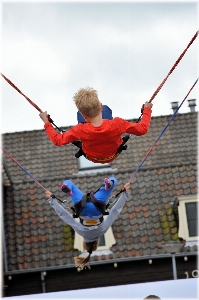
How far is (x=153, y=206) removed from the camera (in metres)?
17.2

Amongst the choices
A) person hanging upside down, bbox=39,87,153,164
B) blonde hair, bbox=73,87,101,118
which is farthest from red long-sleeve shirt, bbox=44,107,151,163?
blonde hair, bbox=73,87,101,118

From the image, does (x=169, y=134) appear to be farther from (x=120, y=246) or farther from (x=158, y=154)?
(x=120, y=246)

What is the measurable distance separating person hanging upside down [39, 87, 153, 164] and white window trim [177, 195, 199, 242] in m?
9.63

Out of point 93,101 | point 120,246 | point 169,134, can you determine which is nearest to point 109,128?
point 93,101

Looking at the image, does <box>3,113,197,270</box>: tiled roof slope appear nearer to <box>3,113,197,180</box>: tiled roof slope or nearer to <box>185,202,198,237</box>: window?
<box>185,202,198,237</box>: window

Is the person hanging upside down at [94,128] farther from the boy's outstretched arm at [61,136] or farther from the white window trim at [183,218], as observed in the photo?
the white window trim at [183,218]

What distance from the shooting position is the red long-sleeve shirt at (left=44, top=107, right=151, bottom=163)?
7219mm

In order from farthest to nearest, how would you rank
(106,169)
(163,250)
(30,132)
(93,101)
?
(30,132) < (106,169) < (163,250) < (93,101)

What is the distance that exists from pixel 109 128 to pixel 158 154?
502 inches

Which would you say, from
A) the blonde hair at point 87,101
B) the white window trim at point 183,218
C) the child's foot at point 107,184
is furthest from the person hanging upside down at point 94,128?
the white window trim at point 183,218

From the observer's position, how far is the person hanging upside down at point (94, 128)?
7137 millimetres

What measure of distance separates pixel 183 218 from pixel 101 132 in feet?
32.7

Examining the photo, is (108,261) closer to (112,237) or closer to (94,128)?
(112,237)

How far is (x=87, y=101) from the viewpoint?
7105 millimetres
